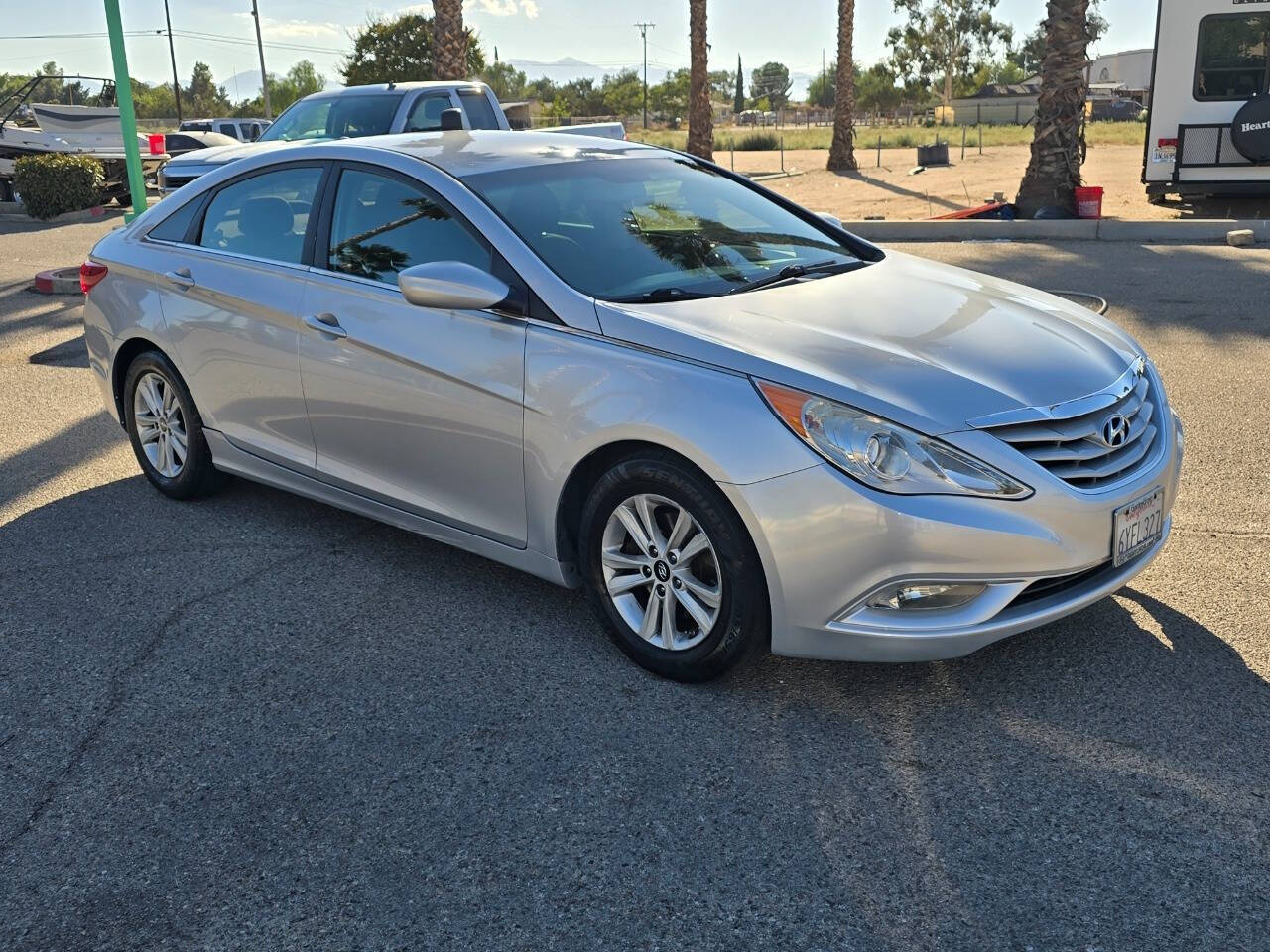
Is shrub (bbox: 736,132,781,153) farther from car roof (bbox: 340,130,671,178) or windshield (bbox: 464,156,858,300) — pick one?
windshield (bbox: 464,156,858,300)

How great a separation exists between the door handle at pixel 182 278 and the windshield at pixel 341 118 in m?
7.56

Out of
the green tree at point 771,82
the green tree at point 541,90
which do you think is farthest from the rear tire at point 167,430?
the green tree at point 771,82

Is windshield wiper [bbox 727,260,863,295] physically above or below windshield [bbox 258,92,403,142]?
below

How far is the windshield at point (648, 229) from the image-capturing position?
423 cm

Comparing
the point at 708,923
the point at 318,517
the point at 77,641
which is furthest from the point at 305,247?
the point at 708,923

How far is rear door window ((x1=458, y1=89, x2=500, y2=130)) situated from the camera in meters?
13.3

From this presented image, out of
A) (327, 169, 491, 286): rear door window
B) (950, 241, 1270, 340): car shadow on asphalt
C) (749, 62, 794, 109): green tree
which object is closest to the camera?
(327, 169, 491, 286): rear door window

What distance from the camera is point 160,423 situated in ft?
18.8

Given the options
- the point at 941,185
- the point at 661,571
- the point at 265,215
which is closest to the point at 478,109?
the point at 265,215

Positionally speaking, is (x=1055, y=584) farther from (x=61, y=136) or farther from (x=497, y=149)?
(x=61, y=136)

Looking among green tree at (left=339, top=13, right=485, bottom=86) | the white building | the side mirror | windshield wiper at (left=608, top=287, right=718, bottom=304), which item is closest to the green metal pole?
the side mirror

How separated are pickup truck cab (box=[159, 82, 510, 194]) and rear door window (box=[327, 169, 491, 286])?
26.5 feet

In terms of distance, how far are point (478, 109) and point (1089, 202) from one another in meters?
7.46

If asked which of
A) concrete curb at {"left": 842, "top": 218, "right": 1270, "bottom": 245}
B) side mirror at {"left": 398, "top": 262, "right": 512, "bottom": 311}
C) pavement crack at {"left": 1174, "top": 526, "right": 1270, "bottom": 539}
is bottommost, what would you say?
pavement crack at {"left": 1174, "top": 526, "right": 1270, "bottom": 539}
